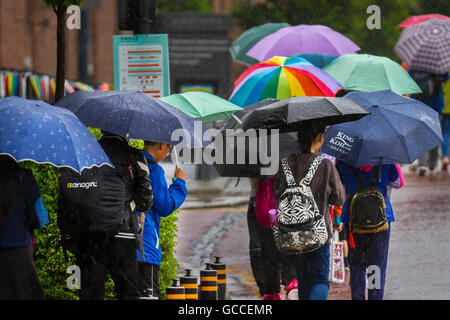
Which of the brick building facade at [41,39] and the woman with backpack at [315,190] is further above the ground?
the woman with backpack at [315,190]

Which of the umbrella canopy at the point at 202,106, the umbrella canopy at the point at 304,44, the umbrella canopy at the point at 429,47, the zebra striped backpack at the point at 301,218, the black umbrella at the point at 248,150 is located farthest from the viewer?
the umbrella canopy at the point at 429,47

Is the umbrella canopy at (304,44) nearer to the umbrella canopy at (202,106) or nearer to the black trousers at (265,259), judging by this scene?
the black trousers at (265,259)

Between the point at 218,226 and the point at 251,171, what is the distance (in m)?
6.64

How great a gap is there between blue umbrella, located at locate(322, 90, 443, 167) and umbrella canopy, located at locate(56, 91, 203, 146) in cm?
153

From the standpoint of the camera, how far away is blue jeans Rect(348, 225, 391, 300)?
7969 mm

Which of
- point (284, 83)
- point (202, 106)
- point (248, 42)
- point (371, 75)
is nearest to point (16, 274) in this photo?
point (202, 106)

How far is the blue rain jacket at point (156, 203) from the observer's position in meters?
6.86

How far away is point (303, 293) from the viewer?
24.4ft

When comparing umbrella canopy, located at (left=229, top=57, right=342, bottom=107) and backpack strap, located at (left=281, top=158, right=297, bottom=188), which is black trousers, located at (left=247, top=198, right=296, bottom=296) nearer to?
umbrella canopy, located at (left=229, top=57, right=342, bottom=107)

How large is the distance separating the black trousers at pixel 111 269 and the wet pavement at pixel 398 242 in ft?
10.4

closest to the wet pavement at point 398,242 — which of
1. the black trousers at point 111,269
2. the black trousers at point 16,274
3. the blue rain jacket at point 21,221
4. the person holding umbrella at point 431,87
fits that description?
the person holding umbrella at point 431,87

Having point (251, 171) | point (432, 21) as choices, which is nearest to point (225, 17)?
point (432, 21)

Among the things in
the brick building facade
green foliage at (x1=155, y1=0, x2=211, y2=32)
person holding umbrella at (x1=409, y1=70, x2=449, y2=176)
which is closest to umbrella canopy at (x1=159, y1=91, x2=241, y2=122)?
person holding umbrella at (x1=409, y1=70, x2=449, y2=176)
